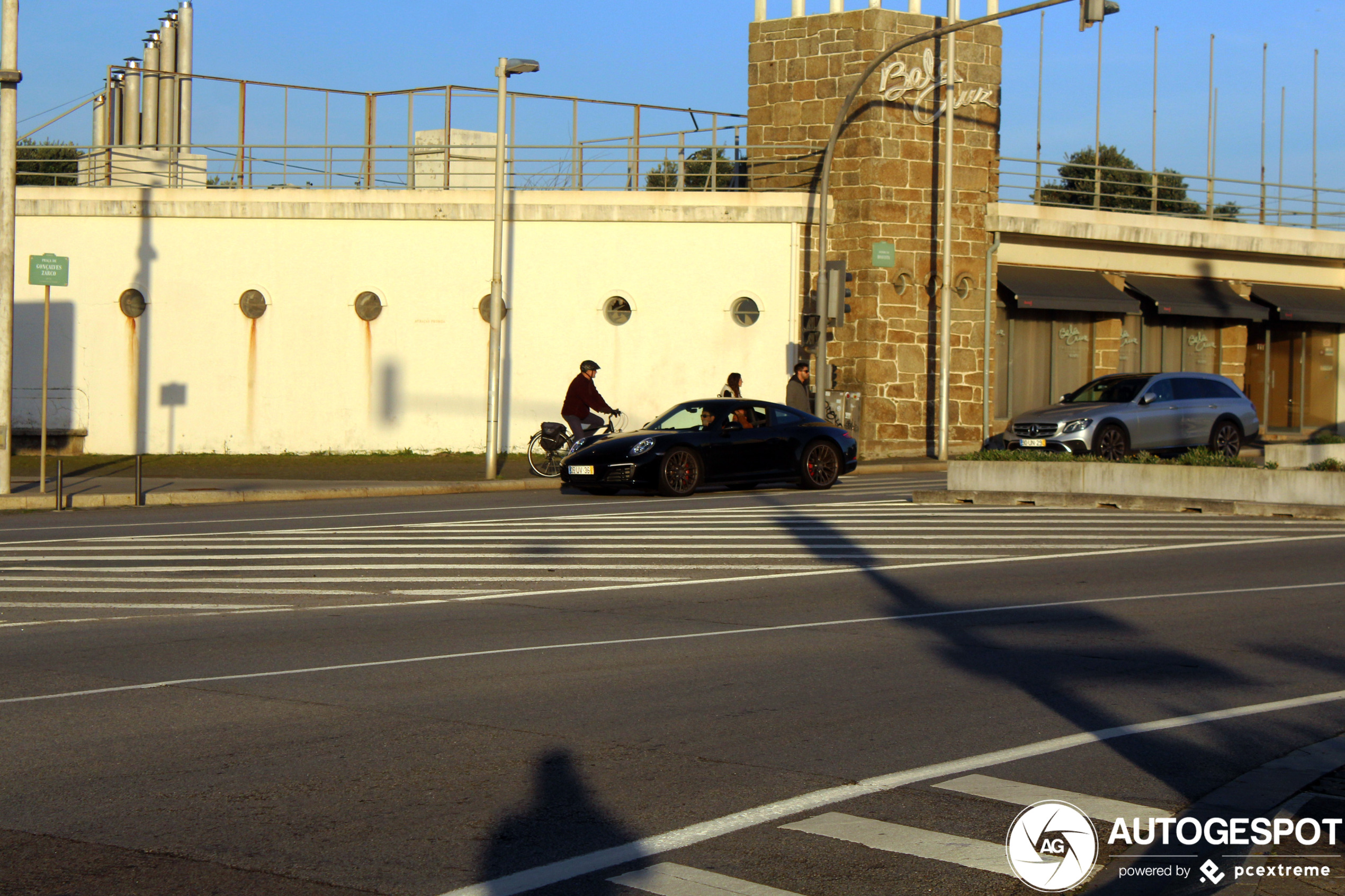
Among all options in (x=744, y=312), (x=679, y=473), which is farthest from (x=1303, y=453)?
(x=679, y=473)

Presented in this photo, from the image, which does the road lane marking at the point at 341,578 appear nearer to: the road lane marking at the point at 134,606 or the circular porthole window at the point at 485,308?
the road lane marking at the point at 134,606

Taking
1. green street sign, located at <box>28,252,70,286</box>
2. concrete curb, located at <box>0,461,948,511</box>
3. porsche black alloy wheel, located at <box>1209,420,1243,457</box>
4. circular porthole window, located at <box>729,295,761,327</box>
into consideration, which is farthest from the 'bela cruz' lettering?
green street sign, located at <box>28,252,70,286</box>

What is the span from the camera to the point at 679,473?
65.1ft

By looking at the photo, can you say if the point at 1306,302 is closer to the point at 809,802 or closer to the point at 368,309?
the point at 368,309

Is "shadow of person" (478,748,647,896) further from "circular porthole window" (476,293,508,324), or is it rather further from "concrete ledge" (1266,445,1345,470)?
"circular porthole window" (476,293,508,324)

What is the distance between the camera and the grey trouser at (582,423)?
23812 millimetres

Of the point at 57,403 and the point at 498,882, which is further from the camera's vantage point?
the point at 57,403

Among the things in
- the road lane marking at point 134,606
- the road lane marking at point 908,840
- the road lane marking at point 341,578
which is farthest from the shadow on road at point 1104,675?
the road lane marking at point 134,606

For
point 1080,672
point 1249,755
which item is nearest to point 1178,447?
point 1080,672

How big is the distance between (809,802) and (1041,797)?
3.01 ft

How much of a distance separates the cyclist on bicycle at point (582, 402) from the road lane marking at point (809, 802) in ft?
56.3

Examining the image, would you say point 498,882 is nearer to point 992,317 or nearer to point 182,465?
→ point 182,465

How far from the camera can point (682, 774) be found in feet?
19.2

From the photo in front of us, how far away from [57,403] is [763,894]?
28.0 meters
